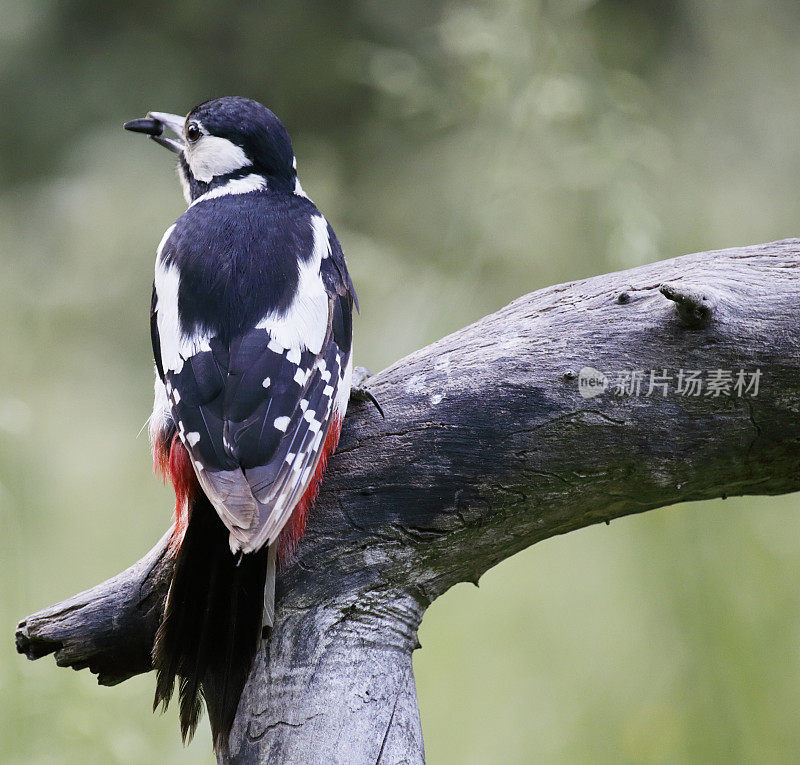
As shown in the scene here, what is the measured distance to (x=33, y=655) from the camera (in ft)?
3.33

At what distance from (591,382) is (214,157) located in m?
0.62

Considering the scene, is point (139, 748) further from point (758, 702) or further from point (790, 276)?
point (790, 276)

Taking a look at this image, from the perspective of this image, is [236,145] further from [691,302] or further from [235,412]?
[691,302]

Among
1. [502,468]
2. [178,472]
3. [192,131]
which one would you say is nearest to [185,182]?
[192,131]

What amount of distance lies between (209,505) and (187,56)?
61.3 inches

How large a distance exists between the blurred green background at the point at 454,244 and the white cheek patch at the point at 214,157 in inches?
25.0

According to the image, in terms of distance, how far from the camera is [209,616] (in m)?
0.90

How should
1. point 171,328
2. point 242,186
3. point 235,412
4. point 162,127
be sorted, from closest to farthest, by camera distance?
point 235,412 → point 171,328 → point 242,186 → point 162,127

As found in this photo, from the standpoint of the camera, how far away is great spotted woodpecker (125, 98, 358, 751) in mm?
858

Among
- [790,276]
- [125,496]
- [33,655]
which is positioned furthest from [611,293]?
[125,496]

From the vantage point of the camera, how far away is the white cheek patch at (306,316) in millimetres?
956

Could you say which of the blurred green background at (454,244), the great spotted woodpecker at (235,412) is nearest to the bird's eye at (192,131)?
the great spotted woodpecker at (235,412)

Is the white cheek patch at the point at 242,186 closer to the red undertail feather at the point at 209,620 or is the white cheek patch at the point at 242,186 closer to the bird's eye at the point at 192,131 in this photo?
the bird's eye at the point at 192,131

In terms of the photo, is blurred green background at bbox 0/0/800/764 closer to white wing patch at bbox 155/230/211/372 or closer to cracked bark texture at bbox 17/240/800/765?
cracked bark texture at bbox 17/240/800/765
